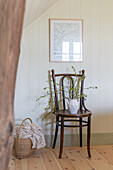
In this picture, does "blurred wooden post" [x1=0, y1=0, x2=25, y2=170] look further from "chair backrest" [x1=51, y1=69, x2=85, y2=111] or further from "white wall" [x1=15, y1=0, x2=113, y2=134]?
"white wall" [x1=15, y1=0, x2=113, y2=134]

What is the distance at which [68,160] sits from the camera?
126 inches

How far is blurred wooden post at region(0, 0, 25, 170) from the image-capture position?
98cm

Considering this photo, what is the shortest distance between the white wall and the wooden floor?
16.0 inches

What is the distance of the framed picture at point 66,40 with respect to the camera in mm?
3768

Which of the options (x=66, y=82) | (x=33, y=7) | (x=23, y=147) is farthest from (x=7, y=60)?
(x=66, y=82)

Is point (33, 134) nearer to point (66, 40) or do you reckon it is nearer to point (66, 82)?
point (66, 82)

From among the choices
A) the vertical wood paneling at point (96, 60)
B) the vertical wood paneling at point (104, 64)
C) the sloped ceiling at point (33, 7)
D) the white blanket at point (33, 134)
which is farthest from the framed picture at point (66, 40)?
the white blanket at point (33, 134)

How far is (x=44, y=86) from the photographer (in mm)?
3771

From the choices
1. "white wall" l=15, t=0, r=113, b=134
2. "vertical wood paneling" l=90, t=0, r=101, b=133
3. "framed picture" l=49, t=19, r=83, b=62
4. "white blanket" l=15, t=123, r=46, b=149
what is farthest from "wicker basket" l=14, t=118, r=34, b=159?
"framed picture" l=49, t=19, r=83, b=62

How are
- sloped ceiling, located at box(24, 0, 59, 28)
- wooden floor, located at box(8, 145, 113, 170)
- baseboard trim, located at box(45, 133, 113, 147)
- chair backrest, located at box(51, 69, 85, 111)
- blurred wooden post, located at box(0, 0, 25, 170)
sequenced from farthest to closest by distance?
baseboard trim, located at box(45, 133, 113, 147), chair backrest, located at box(51, 69, 85, 111), wooden floor, located at box(8, 145, 113, 170), sloped ceiling, located at box(24, 0, 59, 28), blurred wooden post, located at box(0, 0, 25, 170)

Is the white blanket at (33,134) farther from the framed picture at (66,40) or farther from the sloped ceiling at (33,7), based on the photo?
the sloped ceiling at (33,7)

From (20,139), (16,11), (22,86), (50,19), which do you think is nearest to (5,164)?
(16,11)

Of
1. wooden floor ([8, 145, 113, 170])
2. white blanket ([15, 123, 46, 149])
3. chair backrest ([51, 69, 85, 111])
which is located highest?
chair backrest ([51, 69, 85, 111])

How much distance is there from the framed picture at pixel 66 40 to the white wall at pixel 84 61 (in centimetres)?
6
